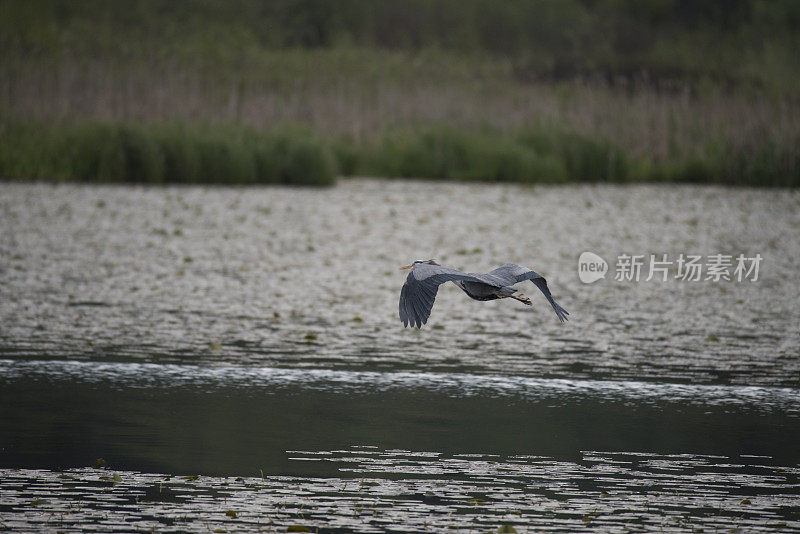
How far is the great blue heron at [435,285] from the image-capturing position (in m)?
5.17

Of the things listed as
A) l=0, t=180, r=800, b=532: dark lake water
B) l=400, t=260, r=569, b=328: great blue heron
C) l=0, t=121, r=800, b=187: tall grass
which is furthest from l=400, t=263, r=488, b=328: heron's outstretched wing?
l=0, t=121, r=800, b=187: tall grass

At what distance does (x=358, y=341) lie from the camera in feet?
24.7

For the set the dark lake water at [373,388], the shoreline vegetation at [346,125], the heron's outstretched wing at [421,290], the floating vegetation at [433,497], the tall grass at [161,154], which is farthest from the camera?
the shoreline vegetation at [346,125]

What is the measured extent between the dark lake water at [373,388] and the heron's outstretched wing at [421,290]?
56 cm

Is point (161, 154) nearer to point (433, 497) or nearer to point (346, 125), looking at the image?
point (346, 125)

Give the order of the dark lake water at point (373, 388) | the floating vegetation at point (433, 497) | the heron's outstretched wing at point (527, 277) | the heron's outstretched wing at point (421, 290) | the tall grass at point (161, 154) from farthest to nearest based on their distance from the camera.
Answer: the tall grass at point (161, 154) < the heron's outstretched wing at point (527, 277) < the heron's outstretched wing at point (421, 290) < the dark lake water at point (373, 388) < the floating vegetation at point (433, 497)

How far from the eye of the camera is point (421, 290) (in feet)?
17.4

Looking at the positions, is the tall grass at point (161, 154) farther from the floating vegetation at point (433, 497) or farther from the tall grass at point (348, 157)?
the floating vegetation at point (433, 497)

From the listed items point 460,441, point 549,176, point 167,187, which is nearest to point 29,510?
point 460,441

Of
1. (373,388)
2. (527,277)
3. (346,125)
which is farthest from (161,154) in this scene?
(527,277)

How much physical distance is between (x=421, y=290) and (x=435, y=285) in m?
0.07

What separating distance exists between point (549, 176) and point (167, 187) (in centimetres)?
621

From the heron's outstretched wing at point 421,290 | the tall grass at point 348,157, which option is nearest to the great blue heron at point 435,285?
the heron's outstretched wing at point 421,290

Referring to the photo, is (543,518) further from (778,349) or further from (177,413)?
(778,349)
